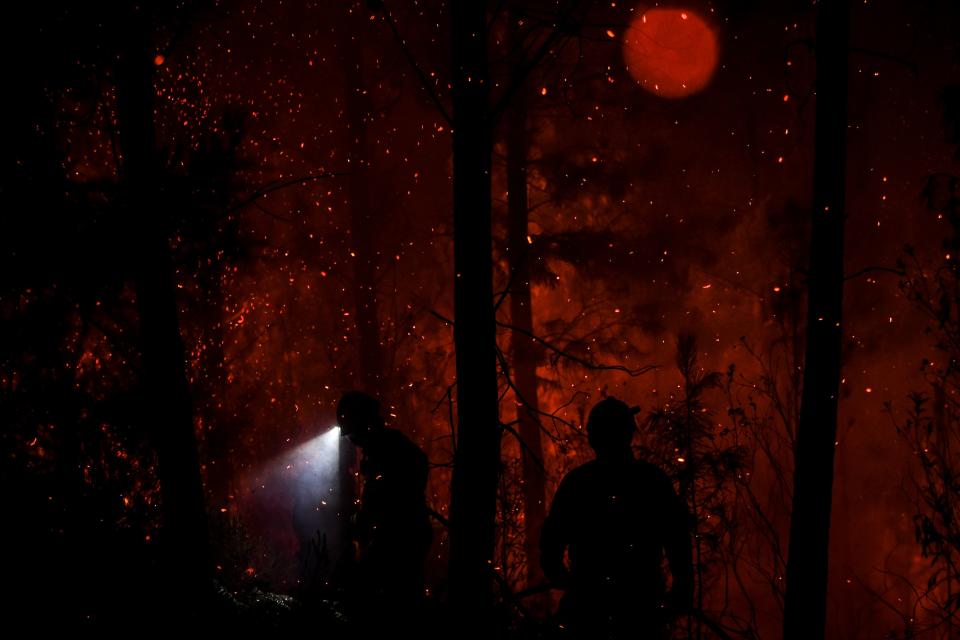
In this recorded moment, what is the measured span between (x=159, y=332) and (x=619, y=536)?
3701 millimetres

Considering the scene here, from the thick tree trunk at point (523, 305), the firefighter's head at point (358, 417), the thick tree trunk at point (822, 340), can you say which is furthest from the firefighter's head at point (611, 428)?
the thick tree trunk at point (523, 305)

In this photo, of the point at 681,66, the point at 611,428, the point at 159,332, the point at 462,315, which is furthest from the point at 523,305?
the point at 681,66

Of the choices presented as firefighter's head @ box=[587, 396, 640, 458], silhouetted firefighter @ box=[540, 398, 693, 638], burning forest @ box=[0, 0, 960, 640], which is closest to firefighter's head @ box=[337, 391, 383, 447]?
burning forest @ box=[0, 0, 960, 640]

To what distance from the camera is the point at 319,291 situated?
58.4 feet

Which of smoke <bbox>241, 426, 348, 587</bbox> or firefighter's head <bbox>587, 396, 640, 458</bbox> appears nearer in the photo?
firefighter's head <bbox>587, 396, 640, 458</bbox>

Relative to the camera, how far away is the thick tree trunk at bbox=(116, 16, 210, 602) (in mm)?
5109

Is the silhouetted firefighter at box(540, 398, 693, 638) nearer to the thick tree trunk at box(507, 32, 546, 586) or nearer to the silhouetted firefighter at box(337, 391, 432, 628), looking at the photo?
the silhouetted firefighter at box(337, 391, 432, 628)

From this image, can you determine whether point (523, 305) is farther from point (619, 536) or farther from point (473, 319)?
point (619, 536)

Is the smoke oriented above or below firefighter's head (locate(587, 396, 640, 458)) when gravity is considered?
above

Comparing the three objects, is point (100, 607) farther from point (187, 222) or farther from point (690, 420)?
point (690, 420)

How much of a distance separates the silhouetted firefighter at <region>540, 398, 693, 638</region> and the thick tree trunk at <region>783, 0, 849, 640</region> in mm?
1949

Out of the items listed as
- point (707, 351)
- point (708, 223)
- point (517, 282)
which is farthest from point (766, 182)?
point (517, 282)

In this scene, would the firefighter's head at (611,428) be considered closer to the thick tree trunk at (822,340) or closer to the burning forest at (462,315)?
the burning forest at (462,315)

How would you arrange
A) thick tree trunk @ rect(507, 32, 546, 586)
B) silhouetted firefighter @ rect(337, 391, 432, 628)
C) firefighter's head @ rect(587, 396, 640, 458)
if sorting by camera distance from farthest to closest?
1. thick tree trunk @ rect(507, 32, 546, 586)
2. silhouetted firefighter @ rect(337, 391, 432, 628)
3. firefighter's head @ rect(587, 396, 640, 458)
